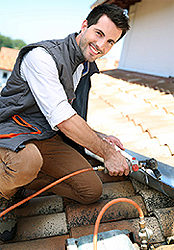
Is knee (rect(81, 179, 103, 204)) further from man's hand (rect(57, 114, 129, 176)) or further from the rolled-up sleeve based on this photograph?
the rolled-up sleeve

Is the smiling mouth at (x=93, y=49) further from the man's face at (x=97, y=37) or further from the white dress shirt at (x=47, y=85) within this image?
the white dress shirt at (x=47, y=85)

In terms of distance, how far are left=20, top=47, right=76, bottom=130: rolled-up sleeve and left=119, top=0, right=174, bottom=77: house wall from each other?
4.10 m

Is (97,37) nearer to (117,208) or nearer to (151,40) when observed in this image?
(117,208)

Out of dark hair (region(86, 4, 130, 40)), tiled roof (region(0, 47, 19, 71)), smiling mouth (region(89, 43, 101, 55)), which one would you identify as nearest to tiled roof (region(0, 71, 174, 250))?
smiling mouth (region(89, 43, 101, 55))

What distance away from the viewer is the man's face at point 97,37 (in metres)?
1.62

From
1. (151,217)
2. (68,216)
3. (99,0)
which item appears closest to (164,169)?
(151,217)

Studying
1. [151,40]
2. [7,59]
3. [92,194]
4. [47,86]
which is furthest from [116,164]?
[7,59]

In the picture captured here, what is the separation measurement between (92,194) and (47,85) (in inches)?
31.5

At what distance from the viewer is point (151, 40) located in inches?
232

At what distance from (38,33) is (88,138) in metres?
93.7

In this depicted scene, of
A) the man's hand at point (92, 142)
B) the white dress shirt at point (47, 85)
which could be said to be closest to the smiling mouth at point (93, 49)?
the white dress shirt at point (47, 85)

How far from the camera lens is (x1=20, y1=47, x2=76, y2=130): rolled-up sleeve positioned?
1392mm

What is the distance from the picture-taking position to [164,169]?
155cm

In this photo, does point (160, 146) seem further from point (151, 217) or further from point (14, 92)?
point (14, 92)
